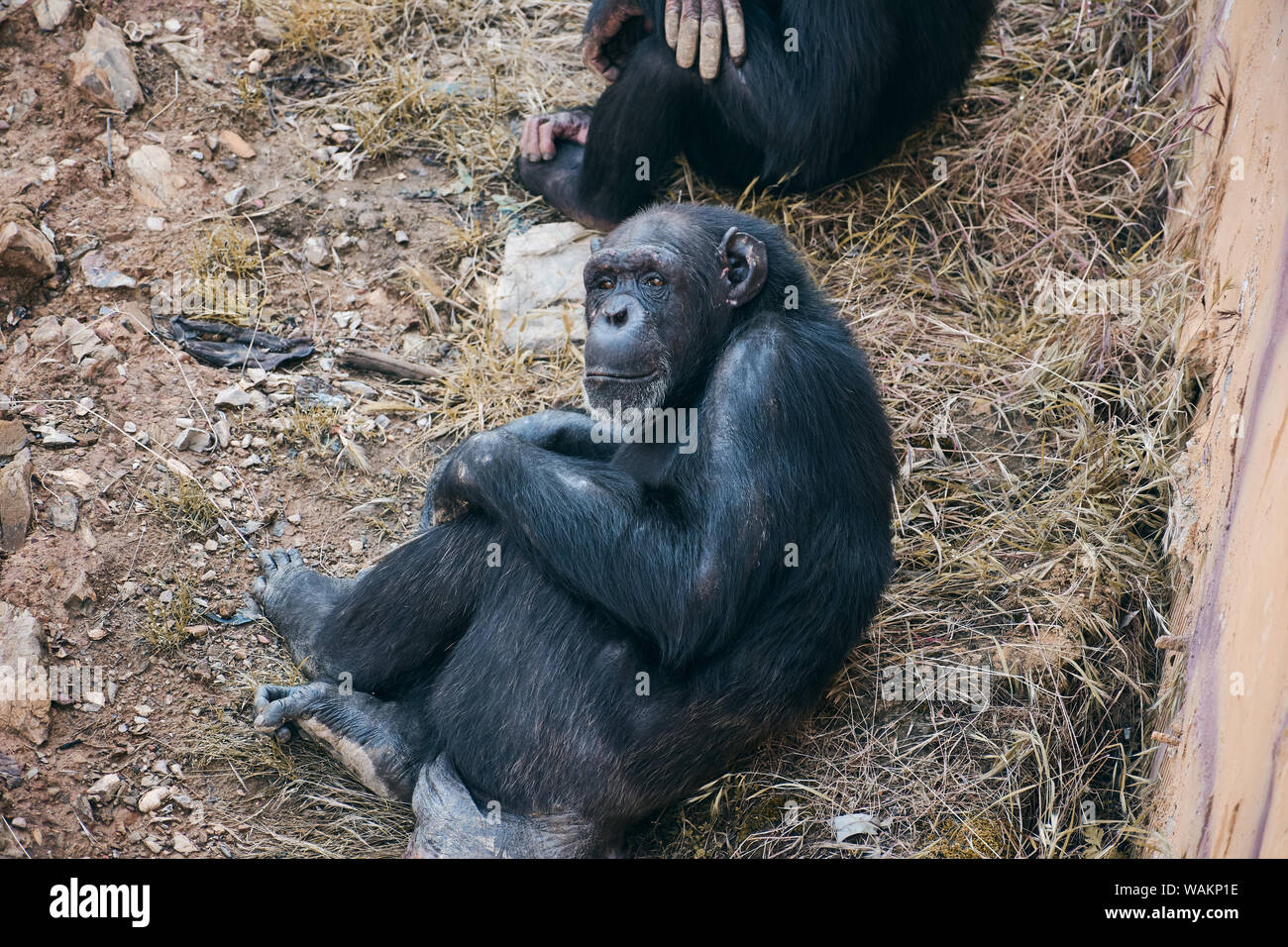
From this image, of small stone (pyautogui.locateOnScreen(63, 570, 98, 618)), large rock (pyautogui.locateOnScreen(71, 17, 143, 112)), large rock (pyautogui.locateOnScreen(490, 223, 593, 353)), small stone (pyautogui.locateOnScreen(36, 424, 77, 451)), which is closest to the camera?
small stone (pyautogui.locateOnScreen(63, 570, 98, 618))

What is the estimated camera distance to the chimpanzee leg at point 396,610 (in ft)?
13.6

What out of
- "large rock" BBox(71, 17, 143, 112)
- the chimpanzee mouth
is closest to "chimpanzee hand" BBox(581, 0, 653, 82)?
"large rock" BBox(71, 17, 143, 112)

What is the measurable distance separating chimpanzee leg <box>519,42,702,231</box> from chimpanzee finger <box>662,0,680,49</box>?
0.09 meters

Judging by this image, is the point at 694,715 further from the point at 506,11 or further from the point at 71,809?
the point at 506,11

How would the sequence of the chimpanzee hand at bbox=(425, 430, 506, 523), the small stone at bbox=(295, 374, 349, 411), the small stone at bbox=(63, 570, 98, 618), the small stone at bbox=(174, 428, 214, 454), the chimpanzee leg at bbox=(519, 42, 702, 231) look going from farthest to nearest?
the chimpanzee leg at bbox=(519, 42, 702, 231), the small stone at bbox=(295, 374, 349, 411), the small stone at bbox=(174, 428, 214, 454), the small stone at bbox=(63, 570, 98, 618), the chimpanzee hand at bbox=(425, 430, 506, 523)

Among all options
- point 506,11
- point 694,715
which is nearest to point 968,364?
point 694,715

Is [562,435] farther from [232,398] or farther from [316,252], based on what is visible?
[316,252]

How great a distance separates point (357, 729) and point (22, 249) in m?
2.68

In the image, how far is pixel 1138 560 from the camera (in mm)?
4672

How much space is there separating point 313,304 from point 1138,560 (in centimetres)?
382

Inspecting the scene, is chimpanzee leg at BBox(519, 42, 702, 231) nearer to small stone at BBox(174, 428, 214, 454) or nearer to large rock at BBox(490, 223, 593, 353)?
large rock at BBox(490, 223, 593, 353)

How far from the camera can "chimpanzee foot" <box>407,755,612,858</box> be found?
389 cm

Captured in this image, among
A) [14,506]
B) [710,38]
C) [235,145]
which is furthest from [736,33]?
[14,506]

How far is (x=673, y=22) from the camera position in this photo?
562 centimetres
